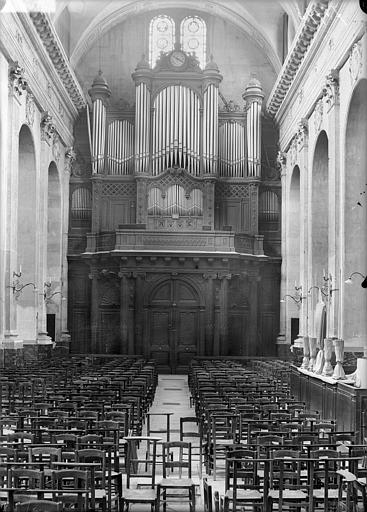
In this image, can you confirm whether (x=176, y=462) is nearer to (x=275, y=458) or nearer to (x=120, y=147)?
(x=275, y=458)

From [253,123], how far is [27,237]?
1330 cm

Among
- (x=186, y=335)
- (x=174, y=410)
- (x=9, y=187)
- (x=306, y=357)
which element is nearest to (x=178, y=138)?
(x=186, y=335)

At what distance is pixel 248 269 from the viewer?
132 ft

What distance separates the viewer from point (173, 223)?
131 feet

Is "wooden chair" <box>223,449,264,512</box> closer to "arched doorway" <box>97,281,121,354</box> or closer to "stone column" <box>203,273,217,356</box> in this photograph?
"stone column" <box>203,273,217,356</box>

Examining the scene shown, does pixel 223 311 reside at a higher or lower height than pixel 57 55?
lower

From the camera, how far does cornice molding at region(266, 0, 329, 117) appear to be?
29584 millimetres

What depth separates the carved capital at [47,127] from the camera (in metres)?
35.3

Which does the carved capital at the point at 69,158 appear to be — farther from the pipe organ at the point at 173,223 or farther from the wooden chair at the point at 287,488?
the wooden chair at the point at 287,488

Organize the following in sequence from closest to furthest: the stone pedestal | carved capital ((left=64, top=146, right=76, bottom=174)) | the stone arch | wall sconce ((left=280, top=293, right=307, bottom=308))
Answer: the stone pedestal
the stone arch
wall sconce ((left=280, top=293, right=307, bottom=308))
carved capital ((left=64, top=146, right=76, bottom=174))

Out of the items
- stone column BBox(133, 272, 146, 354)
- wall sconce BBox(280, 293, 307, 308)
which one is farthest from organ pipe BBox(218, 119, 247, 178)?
stone column BBox(133, 272, 146, 354)

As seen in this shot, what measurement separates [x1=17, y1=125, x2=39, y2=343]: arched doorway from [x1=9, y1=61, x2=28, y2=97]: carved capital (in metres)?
3.39

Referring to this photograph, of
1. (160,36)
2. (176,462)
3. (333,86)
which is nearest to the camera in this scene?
(176,462)

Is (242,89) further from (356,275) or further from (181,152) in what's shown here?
(356,275)
